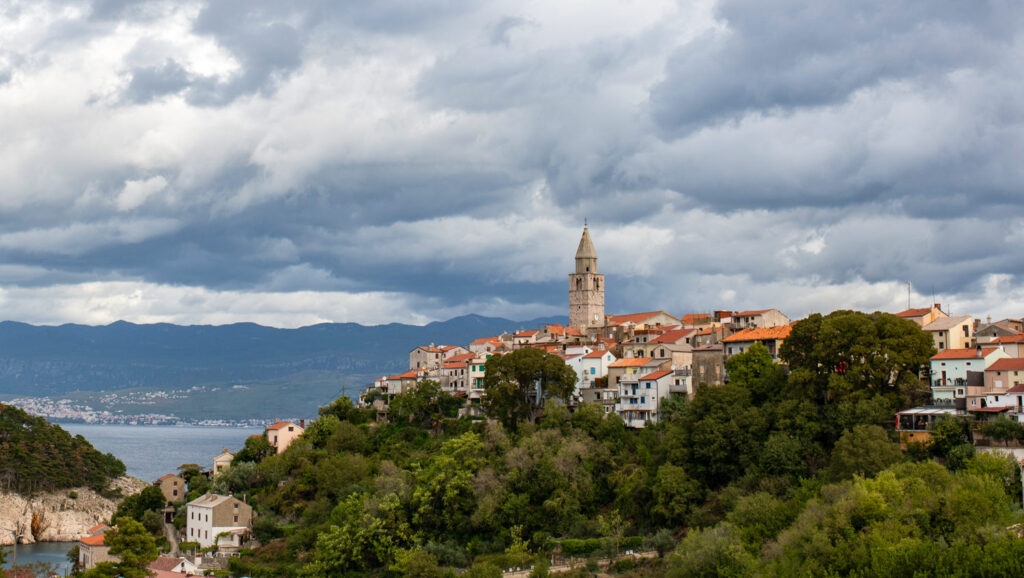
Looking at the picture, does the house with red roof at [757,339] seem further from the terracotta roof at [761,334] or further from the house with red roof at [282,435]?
the house with red roof at [282,435]

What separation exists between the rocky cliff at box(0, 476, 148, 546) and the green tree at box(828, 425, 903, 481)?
7153cm

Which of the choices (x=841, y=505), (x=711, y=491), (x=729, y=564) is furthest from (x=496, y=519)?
(x=841, y=505)

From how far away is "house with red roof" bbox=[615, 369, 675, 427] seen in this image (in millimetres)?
63625

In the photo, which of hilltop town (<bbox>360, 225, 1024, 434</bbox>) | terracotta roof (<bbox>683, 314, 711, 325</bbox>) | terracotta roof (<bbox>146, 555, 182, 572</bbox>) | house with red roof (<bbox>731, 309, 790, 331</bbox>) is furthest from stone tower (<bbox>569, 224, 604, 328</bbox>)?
terracotta roof (<bbox>146, 555, 182, 572</bbox>)

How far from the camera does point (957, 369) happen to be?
52.4m

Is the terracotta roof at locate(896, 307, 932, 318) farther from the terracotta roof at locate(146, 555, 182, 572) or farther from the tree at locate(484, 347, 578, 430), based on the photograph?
the terracotta roof at locate(146, 555, 182, 572)

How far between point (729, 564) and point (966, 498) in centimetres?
1018

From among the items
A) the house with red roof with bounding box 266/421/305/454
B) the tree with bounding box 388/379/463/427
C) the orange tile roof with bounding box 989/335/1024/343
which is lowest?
the house with red roof with bounding box 266/421/305/454

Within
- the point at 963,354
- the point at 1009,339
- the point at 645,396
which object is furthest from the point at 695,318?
the point at 963,354

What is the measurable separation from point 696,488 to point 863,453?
9.46 m

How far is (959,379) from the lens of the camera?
5206 centimetres

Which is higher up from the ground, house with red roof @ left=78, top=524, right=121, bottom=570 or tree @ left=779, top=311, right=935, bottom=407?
tree @ left=779, top=311, right=935, bottom=407

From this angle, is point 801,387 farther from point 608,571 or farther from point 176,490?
point 176,490

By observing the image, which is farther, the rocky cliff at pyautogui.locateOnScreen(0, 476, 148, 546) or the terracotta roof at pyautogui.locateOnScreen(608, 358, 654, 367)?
the rocky cliff at pyautogui.locateOnScreen(0, 476, 148, 546)
